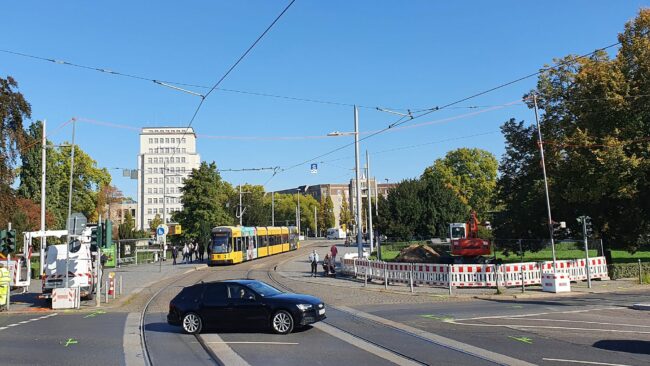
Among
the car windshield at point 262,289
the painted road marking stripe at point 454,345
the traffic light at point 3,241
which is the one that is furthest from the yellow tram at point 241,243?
the car windshield at point 262,289

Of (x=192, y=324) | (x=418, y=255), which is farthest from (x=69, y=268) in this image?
(x=418, y=255)

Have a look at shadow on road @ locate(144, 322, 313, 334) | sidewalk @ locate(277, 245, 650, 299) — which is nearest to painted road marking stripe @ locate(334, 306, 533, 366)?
shadow on road @ locate(144, 322, 313, 334)

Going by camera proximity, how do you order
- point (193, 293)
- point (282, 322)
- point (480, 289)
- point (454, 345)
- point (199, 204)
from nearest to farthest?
point (454, 345) < point (282, 322) < point (193, 293) < point (480, 289) < point (199, 204)

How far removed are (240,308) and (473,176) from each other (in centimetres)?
7677

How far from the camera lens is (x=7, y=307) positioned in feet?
67.5

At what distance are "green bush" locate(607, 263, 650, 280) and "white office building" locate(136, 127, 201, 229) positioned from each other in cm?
11274

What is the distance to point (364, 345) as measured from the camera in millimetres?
11445

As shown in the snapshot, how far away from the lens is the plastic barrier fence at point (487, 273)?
2533 centimetres

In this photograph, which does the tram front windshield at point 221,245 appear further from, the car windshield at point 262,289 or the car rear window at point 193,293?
the car rear window at point 193,293

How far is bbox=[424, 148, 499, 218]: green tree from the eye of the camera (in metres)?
83.8

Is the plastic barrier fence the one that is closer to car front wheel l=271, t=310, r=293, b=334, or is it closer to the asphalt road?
the asphalt road

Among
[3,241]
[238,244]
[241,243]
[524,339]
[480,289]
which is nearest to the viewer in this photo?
Result: [524,339]

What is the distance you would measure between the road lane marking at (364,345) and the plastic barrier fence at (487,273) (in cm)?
1097

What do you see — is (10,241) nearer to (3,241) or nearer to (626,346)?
(3,241)
